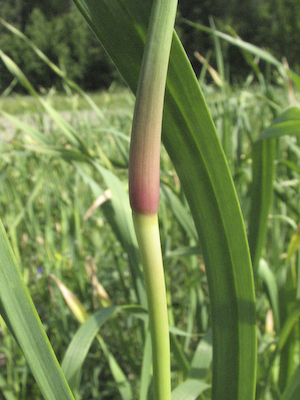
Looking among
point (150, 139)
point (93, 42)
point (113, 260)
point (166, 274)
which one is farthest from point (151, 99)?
point (93, 42)

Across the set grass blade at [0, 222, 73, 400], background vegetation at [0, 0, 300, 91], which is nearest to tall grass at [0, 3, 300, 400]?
grass blade at [0, 222, 73, 400]

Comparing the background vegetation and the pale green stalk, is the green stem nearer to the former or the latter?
the pale green stalk

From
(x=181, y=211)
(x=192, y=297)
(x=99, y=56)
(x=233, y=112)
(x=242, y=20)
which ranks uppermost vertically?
(x=242, y=20)

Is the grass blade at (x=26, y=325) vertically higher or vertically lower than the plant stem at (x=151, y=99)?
lower

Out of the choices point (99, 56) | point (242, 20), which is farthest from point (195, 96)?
point (242, 20)

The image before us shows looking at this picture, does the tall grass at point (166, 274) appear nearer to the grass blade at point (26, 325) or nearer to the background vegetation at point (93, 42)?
the grass blade at point (26, 325)

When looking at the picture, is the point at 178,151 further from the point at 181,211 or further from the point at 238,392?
the point at 181,211

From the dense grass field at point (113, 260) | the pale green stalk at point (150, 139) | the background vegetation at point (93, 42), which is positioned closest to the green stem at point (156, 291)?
the pale green stalk at point (150, 139)

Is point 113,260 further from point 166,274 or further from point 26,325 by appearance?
point 26,325
